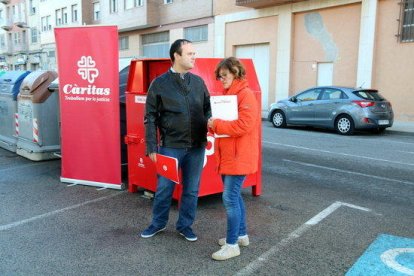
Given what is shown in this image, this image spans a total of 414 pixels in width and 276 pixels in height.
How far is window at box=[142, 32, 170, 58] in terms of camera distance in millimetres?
27497

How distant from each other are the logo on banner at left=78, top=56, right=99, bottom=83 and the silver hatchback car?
9.31 metres

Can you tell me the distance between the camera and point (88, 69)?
5.67 metres

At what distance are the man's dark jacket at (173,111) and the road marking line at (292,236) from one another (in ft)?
3.92

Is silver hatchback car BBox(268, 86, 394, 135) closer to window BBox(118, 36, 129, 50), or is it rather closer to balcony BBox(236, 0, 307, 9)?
balcony BBox(236, 0, 307, 9)

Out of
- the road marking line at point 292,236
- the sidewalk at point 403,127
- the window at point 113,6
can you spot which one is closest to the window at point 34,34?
the window at point 113,6

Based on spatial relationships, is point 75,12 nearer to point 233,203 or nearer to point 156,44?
point 156,44

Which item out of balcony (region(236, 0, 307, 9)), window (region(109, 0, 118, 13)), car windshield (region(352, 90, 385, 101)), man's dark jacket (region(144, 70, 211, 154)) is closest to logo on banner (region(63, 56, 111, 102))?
man's dark jacket (region(144, 70, 211, 154))

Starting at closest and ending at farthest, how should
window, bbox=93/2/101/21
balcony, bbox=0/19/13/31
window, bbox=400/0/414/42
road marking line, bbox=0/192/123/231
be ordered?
road marking line, bbox=0/192/123/231 → window, bbox=400/0/414/42 → window, bbox=93/2/101/21 → balcony, bbox=0/19/13/31

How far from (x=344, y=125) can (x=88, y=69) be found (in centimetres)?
948

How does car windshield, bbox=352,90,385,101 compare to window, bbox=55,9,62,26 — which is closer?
car windshield, bbox=352,90,385,101

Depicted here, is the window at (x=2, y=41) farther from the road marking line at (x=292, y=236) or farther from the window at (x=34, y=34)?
Answer: the road marking line at (x=292, y=236)

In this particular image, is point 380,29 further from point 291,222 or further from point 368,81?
point 291,222

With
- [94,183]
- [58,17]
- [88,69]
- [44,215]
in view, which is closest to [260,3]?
[88,69]

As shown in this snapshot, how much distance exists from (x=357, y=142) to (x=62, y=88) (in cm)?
823
